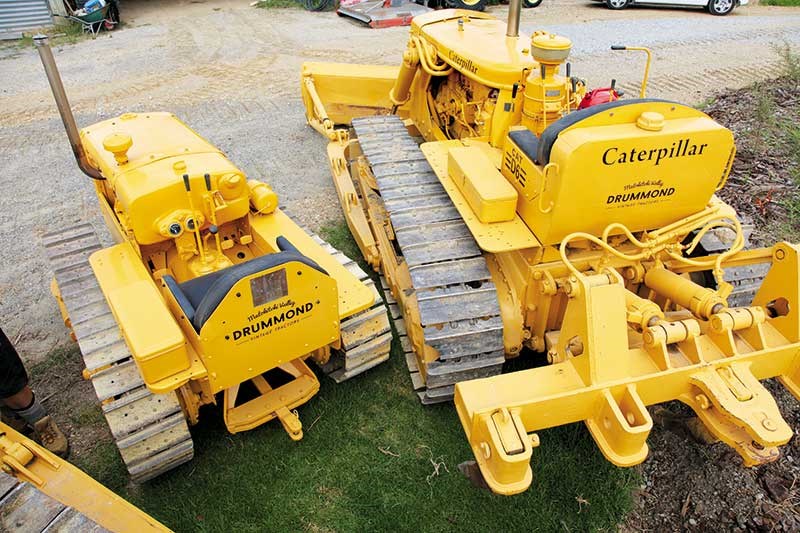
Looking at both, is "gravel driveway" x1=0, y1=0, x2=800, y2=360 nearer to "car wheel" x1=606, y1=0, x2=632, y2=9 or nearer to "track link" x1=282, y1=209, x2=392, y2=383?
"car wheel" x1=606, y1=0, x2=632, y2=9

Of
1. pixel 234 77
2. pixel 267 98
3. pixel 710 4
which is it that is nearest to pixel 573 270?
pixel 267 98

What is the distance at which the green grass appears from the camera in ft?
11.1

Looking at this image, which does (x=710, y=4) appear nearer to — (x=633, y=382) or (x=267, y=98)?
(x=267, y=98)

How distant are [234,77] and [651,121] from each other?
9095mm

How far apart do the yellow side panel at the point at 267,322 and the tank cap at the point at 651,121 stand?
2019mm

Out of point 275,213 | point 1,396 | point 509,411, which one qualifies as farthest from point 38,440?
point 509,411

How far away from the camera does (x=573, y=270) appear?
295cm

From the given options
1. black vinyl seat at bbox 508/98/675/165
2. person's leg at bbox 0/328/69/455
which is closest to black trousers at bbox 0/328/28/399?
person's leg at bbox 0/328/69/455

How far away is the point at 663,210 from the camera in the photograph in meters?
3.54

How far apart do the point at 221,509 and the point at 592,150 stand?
9.99ft

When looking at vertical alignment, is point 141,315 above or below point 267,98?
above

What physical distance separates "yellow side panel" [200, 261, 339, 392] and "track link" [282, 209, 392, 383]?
1.04 ft

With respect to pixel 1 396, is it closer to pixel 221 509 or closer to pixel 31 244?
pixel 221 509

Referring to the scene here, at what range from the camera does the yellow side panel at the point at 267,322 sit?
122 inches
